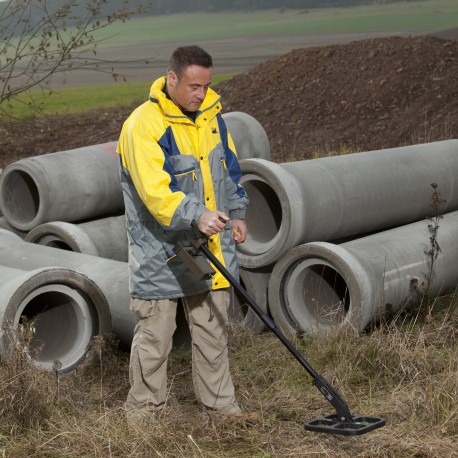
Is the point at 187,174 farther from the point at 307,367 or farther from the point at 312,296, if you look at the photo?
the point at 312,296

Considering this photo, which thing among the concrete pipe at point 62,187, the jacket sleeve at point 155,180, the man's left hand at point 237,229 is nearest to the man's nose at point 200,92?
the jacket sleeve at point 155,180

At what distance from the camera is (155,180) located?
4.62m

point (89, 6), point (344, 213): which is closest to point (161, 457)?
point (344, 213)

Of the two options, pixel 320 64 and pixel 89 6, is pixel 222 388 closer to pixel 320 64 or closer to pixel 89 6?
pixel 89 6

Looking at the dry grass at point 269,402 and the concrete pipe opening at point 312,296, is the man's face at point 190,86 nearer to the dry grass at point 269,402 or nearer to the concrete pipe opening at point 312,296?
the dry grass at point 269,402

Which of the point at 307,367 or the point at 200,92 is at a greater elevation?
the point at 200,92

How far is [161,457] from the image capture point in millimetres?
4520

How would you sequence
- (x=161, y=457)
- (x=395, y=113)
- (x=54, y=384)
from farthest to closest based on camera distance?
(x=395, y=113)
(x=54, y=384)
(x=161, y=457)

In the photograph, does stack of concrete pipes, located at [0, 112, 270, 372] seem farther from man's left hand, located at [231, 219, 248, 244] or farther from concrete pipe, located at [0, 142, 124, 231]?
man's left hand, located at [231, 219, 248, 244]

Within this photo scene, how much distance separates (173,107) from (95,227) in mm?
3530

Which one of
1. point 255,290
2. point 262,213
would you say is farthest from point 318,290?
point 262,213

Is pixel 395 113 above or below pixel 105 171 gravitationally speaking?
below

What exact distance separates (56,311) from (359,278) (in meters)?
2.10

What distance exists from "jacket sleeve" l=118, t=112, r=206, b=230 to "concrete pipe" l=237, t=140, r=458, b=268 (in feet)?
7.19
